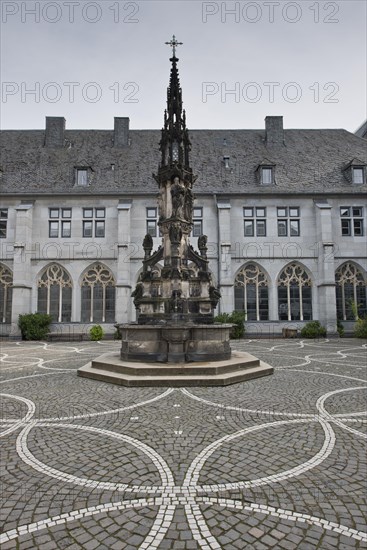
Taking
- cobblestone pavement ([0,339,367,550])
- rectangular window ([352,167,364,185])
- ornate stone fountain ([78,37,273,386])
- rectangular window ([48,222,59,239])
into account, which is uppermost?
rectangular window ([352,167,364,185])

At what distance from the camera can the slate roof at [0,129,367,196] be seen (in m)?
24.4

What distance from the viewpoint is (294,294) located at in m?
23.6

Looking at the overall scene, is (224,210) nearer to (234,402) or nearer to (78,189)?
(78,189)

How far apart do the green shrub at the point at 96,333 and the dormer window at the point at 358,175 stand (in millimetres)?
21239

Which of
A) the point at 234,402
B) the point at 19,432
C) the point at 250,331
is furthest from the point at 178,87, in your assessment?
the point at 250,331

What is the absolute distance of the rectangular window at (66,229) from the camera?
23703mm

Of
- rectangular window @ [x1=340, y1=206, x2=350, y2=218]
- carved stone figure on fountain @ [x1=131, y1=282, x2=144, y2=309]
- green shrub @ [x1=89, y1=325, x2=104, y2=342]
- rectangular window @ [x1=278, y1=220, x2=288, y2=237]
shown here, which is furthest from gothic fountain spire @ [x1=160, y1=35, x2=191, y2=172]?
rectangular window @ [x1=340, y1=206, x2=350, y2=218]

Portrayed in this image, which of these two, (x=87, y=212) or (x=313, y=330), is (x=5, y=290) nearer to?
(x=87, y=212)

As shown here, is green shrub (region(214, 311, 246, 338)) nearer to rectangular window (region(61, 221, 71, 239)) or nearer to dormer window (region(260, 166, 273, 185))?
dormer window (region(260, 166, 273, 185))

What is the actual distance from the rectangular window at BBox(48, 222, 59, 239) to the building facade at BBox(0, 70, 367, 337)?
0.07m

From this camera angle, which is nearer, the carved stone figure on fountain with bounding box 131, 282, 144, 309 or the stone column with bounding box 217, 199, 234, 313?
the carved stone figure on fountain with bounding box 131, 282, 144, 309

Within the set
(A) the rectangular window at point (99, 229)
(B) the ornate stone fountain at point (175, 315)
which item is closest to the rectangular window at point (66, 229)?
(A) the rectangular window at point (99, 229)

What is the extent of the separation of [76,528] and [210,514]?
3.79ft

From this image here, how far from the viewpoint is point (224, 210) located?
76.3ft
